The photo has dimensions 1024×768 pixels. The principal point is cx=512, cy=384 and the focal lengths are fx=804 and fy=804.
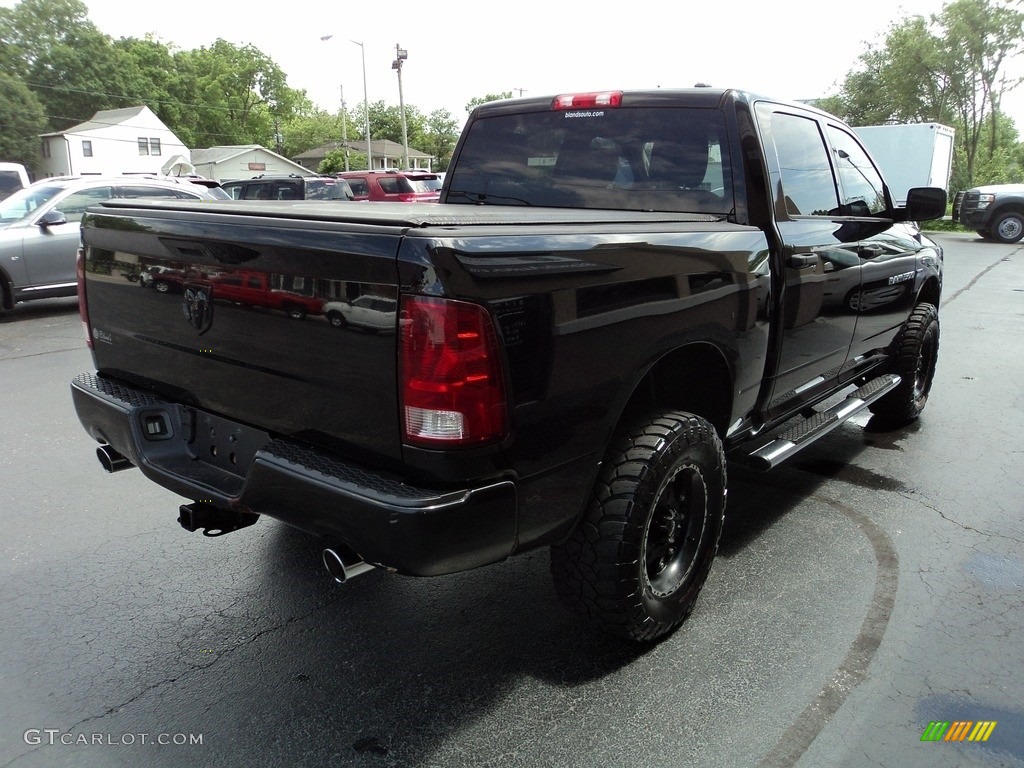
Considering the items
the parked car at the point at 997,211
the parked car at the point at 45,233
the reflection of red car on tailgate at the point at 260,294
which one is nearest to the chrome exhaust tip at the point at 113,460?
the reflection of red car on tailgate at the point at 260,294

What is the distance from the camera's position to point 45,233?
9.55 metres

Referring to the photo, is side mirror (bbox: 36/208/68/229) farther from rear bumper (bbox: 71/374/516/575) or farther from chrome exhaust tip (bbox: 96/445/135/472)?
→ rear bumper (bbox: 71/374/516/575)

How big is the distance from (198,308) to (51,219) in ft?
27.8

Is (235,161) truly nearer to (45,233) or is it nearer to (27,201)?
(27,201)

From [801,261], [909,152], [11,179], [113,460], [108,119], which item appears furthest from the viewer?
[108,119]

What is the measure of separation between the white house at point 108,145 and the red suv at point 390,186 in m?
52.9

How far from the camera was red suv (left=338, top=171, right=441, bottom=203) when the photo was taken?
20.1 metres

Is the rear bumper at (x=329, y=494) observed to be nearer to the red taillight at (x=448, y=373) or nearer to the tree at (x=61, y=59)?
the red taillight at (x=448, y=373)

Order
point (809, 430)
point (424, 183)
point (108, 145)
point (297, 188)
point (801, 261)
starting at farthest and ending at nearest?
point (108, 145), point (424, 183), point (297, 188), point (809, 430), point (801, 261)

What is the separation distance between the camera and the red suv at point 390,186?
20.1 metres

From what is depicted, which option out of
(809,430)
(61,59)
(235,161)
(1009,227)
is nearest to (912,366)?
(809,430)

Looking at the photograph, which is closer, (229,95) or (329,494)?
(329,494)

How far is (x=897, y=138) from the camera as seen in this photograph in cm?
2550

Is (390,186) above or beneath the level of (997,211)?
above
